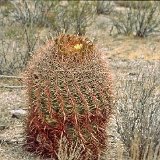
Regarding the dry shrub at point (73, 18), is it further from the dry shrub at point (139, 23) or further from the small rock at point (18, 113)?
the small rock at point (18, 113)

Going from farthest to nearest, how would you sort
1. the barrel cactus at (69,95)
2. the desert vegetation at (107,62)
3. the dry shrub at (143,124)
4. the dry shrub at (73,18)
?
the dry shrub at (73,18), the desert vegetation at (107,62), the dry shrub at (143,124), the barrel cactus at (69,95)

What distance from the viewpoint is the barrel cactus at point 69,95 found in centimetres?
479

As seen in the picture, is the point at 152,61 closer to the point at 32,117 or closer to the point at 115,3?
the point at 32,117

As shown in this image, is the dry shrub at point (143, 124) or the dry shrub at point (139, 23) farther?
the dry shrub at point (139, 23)

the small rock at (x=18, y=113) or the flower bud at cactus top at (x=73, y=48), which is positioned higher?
the flower bud at cactus top at (x=73, y=48)

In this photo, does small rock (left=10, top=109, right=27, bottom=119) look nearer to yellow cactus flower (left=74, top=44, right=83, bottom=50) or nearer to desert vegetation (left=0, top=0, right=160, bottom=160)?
desert vegetation (left=0, top=0, right=160, bottom=160)

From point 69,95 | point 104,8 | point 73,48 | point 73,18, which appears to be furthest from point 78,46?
point 104,8

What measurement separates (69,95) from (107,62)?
2.16 feet

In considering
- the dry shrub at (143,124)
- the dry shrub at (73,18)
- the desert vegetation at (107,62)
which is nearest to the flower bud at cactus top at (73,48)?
the desert vegetation at (107,62)

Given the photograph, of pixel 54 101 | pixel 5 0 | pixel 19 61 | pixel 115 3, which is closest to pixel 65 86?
pixel 54 101

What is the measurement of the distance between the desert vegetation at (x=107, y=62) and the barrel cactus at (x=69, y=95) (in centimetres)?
10

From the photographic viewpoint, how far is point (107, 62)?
5273 millimetres

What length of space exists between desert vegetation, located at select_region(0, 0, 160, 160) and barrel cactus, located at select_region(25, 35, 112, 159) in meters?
0.10

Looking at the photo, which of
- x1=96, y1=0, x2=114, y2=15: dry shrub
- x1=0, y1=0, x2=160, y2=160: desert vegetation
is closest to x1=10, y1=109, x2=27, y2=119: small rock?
x1=0, y1=0, x2=160, y2=160: desert vegetation
